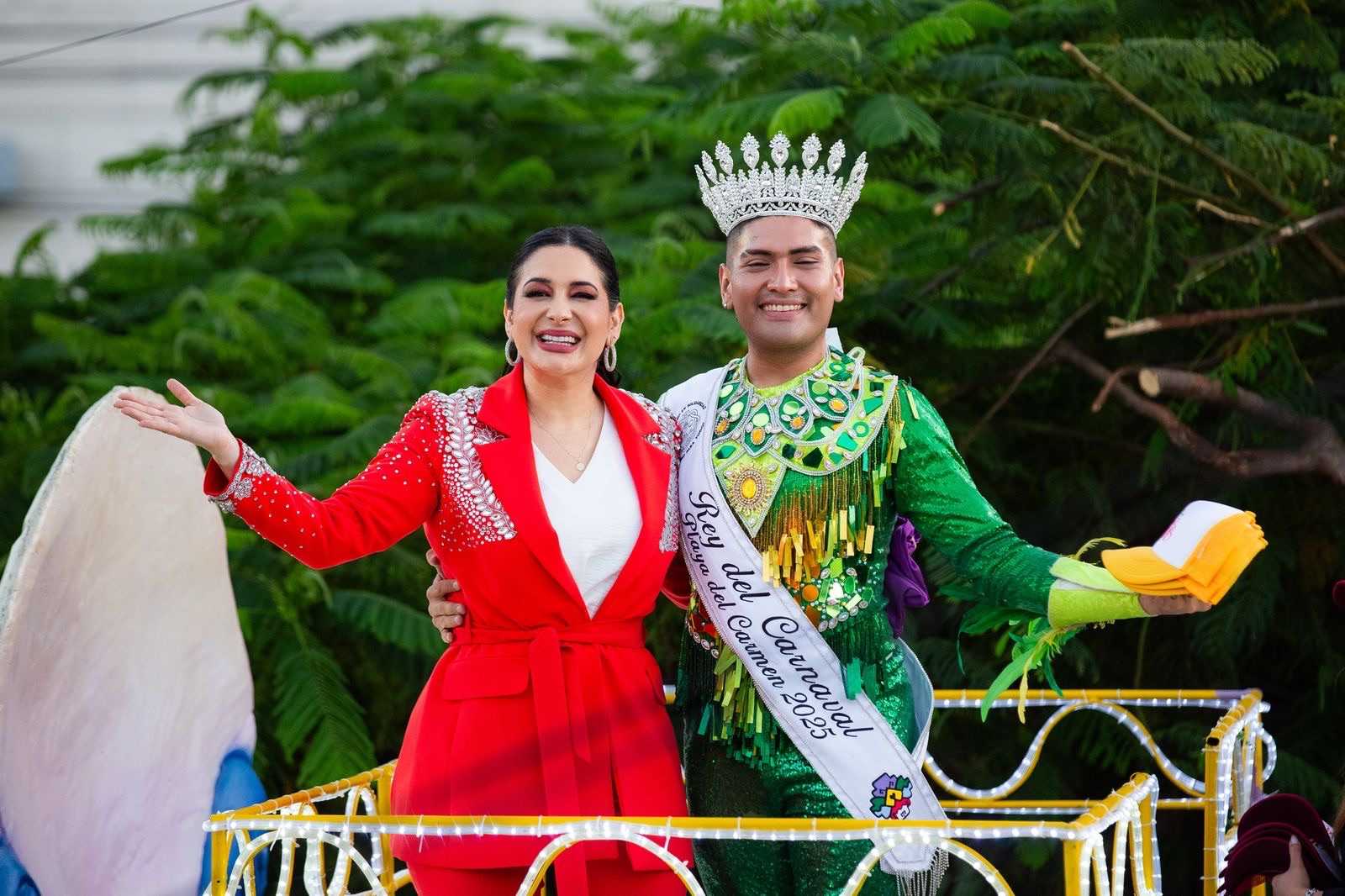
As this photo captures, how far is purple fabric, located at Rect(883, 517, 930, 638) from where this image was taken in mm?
2914

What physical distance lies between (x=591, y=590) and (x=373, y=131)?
5.36 metres

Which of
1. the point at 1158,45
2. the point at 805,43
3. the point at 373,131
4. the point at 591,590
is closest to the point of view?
the point at 591,590

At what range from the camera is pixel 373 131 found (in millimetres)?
7473

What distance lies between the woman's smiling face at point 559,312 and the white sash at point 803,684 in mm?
361

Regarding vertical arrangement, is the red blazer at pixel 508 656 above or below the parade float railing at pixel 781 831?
above

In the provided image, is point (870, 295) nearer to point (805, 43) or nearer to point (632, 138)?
point (805, 43)

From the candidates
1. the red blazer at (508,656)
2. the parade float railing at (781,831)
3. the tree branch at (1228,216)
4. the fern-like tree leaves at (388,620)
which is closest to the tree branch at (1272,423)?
the tree branch at (1228,216)

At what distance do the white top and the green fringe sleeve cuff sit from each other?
75 centimetres

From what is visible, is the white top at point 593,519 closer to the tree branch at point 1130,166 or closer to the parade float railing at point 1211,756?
the parade float railing at point 1211,756

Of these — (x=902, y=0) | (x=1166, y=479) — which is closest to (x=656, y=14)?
(x=902, y=0)

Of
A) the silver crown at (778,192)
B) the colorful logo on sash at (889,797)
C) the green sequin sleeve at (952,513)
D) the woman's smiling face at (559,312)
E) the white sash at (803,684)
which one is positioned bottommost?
the colorful logo on sash at (889,797)

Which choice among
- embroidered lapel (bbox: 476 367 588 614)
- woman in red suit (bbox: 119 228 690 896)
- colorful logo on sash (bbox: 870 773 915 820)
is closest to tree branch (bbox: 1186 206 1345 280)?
colorful logo on sash (bbox: 870 773 915 820)

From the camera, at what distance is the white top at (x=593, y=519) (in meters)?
2.63

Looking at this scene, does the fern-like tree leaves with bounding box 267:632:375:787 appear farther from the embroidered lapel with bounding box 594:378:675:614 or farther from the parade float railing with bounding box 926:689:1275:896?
the embroidered lapel with bounding box 594:378:675:614
